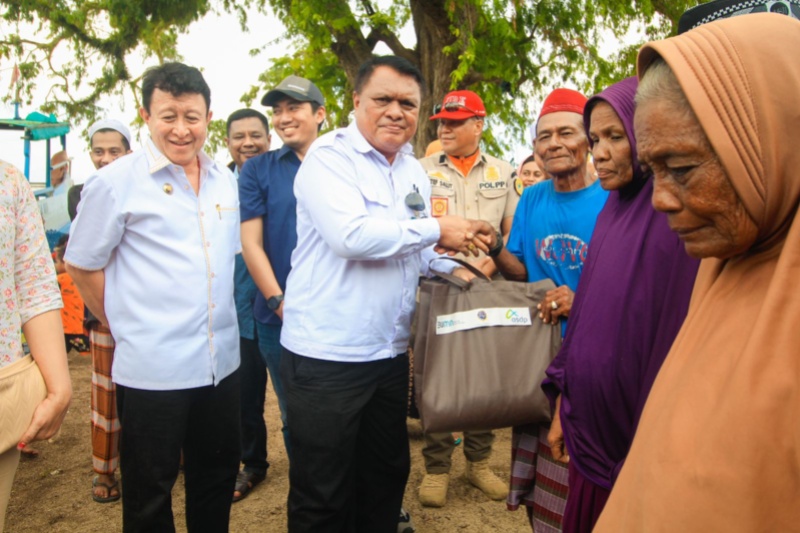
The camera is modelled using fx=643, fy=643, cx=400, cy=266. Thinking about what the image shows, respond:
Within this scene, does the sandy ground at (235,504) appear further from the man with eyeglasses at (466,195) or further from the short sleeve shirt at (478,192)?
the short sleeve shirt at (478,192)

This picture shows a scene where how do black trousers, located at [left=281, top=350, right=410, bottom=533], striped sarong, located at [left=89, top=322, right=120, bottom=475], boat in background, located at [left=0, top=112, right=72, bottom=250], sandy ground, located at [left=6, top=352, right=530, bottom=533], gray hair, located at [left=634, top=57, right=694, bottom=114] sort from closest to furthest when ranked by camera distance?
gray hair, located at [left=634, top=57, right=694, bottom=114]
black trousers, located at [left=281, top=350, right=410, bottom=533]
sandy ground, located at [left=6, top=352, right=530, bottom=533]
striped sarong, located at [left=89, top=322, right=120, bottom=475]
boat in background, located at [left=0, top=112, right=72, bottom=250]

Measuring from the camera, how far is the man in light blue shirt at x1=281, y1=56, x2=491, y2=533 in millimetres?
2438

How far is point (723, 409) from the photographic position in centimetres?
99

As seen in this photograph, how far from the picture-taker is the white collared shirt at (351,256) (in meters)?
2.39

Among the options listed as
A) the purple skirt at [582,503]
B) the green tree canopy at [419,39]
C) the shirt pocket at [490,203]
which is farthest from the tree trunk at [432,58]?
the purple skirt at [582,503]

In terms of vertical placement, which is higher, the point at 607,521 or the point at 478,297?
the point at 478,297

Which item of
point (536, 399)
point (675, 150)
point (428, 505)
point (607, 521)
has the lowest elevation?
point (428, 505)

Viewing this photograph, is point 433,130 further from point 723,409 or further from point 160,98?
point 723,409

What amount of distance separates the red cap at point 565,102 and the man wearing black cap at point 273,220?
1446 mm

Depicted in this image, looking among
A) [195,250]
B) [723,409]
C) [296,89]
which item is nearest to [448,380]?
[195,250]

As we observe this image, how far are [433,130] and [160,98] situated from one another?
7723 millimetres

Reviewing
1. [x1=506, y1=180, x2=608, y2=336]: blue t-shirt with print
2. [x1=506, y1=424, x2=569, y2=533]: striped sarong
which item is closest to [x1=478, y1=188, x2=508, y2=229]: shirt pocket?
[x1=506, y1=180, x2=608, y2=336]: blue t-shirt with print

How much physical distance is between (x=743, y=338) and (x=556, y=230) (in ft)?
5.73

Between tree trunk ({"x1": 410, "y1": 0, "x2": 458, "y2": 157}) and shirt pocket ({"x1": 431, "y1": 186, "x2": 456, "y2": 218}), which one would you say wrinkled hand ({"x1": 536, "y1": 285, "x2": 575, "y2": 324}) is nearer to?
shirt pocket ({"x1": 431, "y1": 186, "x2": 456, "y2": 218})
